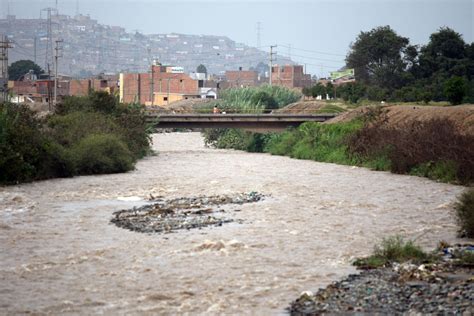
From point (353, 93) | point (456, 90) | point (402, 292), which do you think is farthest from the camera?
point (353, 93)

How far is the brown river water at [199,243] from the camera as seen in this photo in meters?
16.1

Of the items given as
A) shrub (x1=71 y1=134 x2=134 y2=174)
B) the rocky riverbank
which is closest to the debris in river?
the rocky riverbank

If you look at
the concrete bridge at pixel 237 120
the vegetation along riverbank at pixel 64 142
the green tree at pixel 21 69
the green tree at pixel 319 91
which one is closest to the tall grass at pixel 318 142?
the concrete bridge at pixel 237 120

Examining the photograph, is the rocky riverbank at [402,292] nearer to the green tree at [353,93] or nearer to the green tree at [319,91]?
the green tree at [353,93]

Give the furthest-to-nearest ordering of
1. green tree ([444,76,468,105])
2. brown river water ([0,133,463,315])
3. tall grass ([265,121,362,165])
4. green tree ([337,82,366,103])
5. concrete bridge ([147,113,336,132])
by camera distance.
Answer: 1. green tree ([337,82,366,103])
2. concrete bridge ([147,113,336,132])
3. green tree ([444,76,468,105])
4. tall grass ([265,121,362,165])
5. brown river water ([0,133,463,315])

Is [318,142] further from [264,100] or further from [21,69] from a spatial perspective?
[21,69]

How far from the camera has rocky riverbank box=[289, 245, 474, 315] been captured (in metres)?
14.4

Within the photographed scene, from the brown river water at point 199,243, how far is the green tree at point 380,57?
200 feet

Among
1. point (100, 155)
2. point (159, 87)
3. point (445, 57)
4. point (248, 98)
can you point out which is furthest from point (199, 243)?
point (159, 87)

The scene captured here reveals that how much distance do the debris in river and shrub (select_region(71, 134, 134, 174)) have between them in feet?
40.2

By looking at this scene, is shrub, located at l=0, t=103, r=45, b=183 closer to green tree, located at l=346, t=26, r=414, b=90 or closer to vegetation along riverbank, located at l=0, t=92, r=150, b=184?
vegetation along riverbank, located at l=0, t=92, r=150, b=184

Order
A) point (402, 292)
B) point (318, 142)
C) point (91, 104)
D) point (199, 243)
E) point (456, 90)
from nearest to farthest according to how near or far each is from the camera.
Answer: point (402, 292) < point (199, 243) < point (91, 104) < point (318, 142) < point (456, 90)

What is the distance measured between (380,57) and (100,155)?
65944 mm

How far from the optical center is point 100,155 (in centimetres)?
4350
